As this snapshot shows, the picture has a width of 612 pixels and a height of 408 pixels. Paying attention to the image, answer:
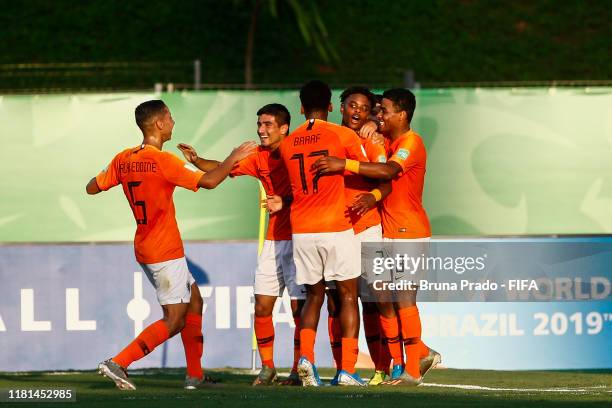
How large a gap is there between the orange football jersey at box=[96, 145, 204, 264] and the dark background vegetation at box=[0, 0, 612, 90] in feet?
57.0

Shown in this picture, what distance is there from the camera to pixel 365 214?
954 cm

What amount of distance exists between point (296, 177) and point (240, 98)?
4.29 metres

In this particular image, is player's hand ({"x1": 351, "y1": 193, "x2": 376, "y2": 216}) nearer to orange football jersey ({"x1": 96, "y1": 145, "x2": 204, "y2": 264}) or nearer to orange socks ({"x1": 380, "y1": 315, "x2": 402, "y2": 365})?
orange socks ({"x1": 380, "y1": 315, "x2": 402, "y2": 365})

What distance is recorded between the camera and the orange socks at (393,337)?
9.55 m

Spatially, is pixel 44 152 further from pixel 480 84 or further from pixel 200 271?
pixel 480 84

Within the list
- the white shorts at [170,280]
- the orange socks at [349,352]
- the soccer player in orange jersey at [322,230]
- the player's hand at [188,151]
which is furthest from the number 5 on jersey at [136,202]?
the orange socks at [349,352]

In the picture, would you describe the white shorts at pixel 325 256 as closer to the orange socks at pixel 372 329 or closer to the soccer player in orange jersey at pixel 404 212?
the soccer player in orange jersey at pixel 404 212

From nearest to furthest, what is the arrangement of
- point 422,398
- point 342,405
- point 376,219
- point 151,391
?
point 342,405
point 422,398
point 151,391
point 376,219

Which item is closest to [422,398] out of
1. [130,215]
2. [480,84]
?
[130,215]

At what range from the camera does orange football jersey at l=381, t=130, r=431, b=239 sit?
31.1 ft

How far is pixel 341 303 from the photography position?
917cm

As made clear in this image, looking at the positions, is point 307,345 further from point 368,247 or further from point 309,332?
point 368,247

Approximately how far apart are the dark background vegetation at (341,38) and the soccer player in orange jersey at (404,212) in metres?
16.9

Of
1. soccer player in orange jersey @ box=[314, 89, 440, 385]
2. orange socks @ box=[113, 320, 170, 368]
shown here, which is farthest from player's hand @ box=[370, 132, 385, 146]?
orange socks @ box=[113, 320, 170, 368]
